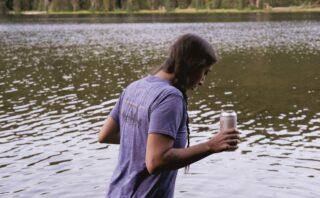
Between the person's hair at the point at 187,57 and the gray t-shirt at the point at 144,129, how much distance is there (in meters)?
0.13

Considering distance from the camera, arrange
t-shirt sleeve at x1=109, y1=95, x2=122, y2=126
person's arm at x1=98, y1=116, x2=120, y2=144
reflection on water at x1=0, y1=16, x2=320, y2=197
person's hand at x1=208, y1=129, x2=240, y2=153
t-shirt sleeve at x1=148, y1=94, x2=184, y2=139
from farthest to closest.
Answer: reflection on water at x1=0, y1=16, x2=320, y2=197, person's arm at x1=98, y1=116, x2=120, y2=144, t-shirt sleeve at x1=109, y1=95, x2=122, y2=126, person's hand at x1=208, y1=129, x2=240, y2=153, t-shirt sleeve at x1=148, y1=94, x2=184, y2=139

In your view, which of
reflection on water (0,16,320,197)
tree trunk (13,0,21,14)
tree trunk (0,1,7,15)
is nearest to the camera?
reflection on water (0,16,320,197)

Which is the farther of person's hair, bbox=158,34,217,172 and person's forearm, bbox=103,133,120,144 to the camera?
person's forearm, bbox=103,133,120,144

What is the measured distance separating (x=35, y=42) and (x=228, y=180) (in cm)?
5666

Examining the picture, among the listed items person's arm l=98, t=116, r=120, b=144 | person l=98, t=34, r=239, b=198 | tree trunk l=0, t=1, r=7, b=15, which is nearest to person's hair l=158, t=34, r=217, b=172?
person l=98, t=34, r=239, b=198

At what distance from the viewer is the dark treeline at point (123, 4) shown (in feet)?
542

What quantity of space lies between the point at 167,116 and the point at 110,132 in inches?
→ 39.6

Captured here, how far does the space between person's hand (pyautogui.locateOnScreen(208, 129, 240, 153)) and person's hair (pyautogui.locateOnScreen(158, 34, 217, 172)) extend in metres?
0.46

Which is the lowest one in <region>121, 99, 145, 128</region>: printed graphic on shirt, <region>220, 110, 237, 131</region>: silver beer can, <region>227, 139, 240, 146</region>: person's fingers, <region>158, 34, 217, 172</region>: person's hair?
<region>227, 139, 240, 146</region>: person's fingers

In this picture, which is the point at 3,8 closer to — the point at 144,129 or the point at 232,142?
the point at 144,129

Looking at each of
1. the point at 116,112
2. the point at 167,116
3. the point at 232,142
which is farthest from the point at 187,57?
the point at 116,112

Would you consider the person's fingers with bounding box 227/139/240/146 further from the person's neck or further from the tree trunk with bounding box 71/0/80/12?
the tree trunk with bounding box 71/0/80/12

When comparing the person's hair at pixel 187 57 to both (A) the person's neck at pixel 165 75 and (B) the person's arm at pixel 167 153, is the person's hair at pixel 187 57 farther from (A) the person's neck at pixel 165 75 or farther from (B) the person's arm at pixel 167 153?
(B) the person's arm at pixel 167 153

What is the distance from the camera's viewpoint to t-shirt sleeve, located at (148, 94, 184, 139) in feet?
13.3
